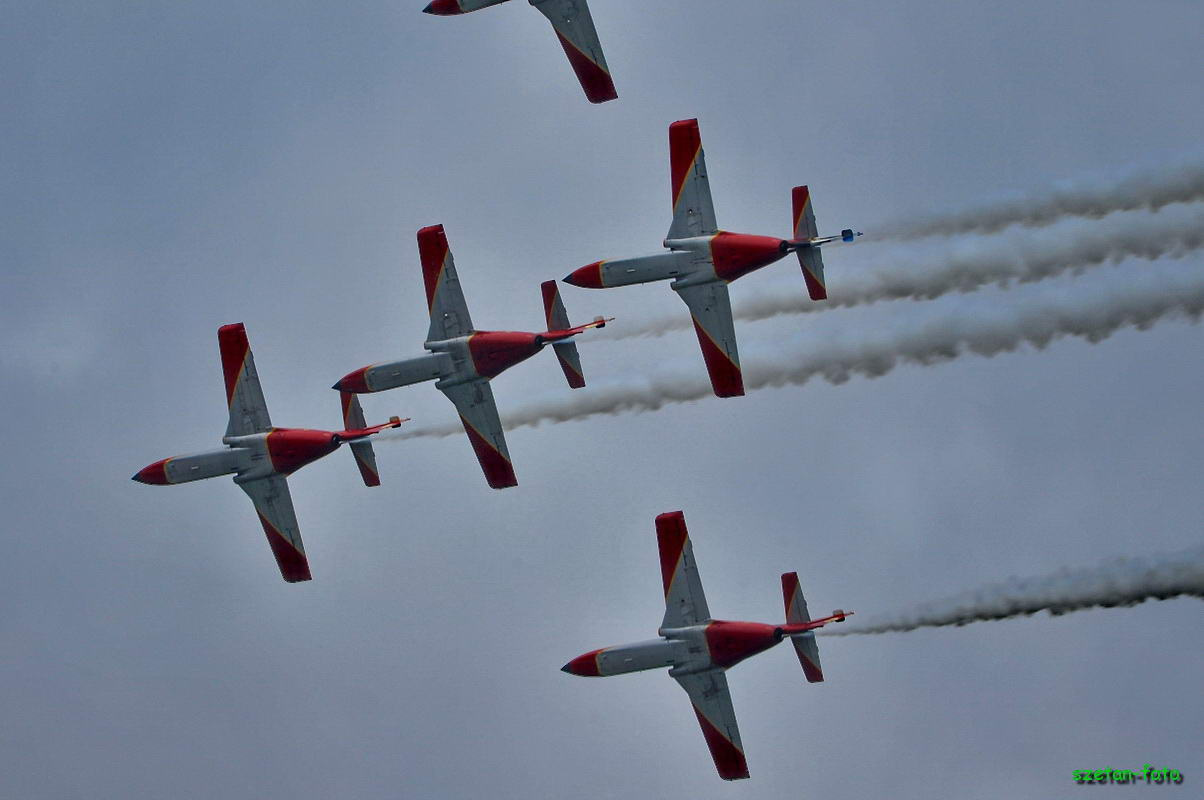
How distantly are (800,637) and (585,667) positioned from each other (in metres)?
7.11

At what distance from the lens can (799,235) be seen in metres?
72.2

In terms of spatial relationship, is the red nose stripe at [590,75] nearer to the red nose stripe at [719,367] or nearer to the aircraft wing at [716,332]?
the aircraft wing at [716,332]

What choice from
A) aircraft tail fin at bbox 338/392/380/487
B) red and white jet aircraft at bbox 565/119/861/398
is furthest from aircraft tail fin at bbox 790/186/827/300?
aircraft tail fin at bbox 338/392/380/487

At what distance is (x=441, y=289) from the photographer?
251 feet

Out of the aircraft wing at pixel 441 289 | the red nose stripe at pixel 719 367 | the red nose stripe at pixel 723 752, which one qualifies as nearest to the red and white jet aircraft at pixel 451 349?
the aircraft wing at pixel 441 289

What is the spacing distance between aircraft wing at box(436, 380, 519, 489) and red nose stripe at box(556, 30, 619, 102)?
10258 millimetres

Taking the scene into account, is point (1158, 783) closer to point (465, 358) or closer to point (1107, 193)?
point (1107, 193)

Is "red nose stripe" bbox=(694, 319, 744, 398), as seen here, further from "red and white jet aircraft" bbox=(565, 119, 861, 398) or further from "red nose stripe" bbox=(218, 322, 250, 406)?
"red nose stripe" bbox=(218, 322, 250, 406)

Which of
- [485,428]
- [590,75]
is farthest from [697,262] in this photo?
[485,428]

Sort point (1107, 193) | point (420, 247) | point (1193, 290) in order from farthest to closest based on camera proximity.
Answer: point (420, 247) < point (1107, 193) < point (1193, 290)

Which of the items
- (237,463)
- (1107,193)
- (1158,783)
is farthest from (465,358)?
(1158,783)

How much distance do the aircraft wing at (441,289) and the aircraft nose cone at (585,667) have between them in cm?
1129

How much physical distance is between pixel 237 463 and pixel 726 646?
17.7m

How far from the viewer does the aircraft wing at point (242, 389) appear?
78.2m
